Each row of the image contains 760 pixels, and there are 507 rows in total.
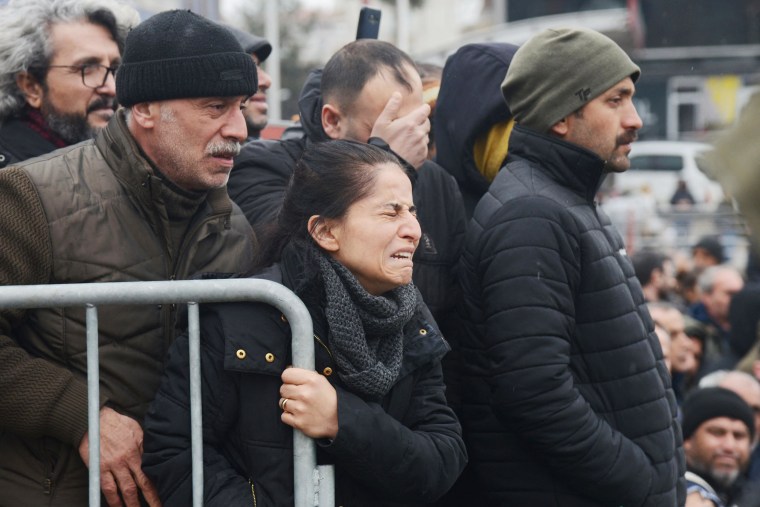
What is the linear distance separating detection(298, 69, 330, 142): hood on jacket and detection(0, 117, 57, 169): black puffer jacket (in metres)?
0.81

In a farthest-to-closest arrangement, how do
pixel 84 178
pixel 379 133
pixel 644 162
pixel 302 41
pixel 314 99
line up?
pixel 302 41 < pixel 644 162 < pixel 314 99 < pixel 379 133 < pixel 84 178

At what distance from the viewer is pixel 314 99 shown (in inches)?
149

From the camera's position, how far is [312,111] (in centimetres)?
374

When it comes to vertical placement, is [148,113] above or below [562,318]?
above

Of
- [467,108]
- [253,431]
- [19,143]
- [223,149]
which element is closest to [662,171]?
Result: [467,108]

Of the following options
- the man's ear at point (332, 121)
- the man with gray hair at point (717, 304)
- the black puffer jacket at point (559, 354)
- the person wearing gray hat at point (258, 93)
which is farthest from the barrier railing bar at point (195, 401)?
the man with gray hair at point (717, 304)

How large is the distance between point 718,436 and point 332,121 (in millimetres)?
2892

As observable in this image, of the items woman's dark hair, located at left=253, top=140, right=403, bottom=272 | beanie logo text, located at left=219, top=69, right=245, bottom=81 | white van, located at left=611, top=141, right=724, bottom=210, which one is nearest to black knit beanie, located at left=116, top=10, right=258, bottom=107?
beanie logo text, located at left=219, top=69, right=245, bottom=81

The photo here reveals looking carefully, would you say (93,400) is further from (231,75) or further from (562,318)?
(562,318)

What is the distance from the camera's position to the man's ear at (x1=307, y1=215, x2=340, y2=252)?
285 cm

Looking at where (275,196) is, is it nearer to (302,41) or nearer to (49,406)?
(49,406)

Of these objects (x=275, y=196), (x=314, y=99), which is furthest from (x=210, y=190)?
(x=314, y=99)

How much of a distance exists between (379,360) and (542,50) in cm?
126

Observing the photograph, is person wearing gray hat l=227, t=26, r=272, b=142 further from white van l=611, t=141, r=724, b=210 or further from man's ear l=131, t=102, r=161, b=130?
white van l=611, t=141, r=724, b=210
